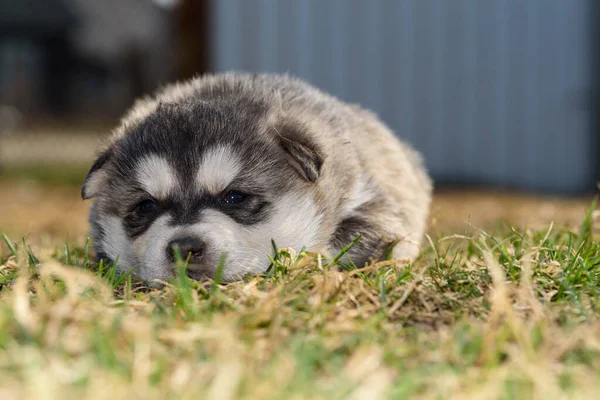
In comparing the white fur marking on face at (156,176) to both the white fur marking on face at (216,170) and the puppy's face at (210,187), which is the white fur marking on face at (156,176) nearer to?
the puppy's face at (210,187)

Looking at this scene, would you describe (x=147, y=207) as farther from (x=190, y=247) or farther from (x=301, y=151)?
(x=301, y=151)

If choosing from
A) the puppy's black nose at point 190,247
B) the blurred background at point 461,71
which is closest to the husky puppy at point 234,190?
the puppy's black nose at point 190,247

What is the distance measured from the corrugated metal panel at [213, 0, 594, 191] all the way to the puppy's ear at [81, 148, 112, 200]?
9159mm

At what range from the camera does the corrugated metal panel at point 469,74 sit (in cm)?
1361

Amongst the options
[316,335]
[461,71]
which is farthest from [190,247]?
[461,71]

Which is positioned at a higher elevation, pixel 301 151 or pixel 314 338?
pixel 301 151

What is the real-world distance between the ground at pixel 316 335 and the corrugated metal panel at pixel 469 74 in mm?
10084

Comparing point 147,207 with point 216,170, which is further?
point 147,207

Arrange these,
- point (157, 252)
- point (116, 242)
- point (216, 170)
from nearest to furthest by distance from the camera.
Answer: point (157, 252) → point (216, 170) → point (116, 242)

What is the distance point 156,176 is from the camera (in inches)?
165

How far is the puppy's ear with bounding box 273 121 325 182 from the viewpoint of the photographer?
422cm

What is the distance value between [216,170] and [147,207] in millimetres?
517

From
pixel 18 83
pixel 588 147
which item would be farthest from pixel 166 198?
pixel 18 83

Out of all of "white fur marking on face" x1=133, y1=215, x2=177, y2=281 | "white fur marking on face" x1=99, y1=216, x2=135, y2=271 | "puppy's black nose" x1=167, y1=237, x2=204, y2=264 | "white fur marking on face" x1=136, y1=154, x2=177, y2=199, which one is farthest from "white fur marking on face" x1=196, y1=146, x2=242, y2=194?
"white fur marking on face" x1=99, y1=216, x2=135, y2=271
